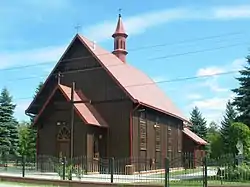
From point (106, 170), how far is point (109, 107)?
526 centimetres

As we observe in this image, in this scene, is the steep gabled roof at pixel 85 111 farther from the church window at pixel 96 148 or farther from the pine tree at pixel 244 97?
the pine tree at pixel 244 97

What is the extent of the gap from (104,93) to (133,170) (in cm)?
593

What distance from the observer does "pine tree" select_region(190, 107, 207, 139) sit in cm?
6406

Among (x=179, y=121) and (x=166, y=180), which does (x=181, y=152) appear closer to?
(x=179, y=121)

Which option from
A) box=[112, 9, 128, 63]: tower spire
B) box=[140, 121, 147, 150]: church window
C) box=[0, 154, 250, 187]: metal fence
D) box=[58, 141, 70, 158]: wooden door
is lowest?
box=[0, 154, 250, 187]: metal fence

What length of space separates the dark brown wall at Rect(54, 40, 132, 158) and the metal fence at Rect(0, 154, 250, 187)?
1.46m

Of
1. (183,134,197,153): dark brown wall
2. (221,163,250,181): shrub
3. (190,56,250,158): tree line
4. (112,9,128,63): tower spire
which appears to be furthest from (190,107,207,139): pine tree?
(221,163,250,181): shrub

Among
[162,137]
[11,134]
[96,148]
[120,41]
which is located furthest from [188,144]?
[11,134]

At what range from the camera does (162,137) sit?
3528cm

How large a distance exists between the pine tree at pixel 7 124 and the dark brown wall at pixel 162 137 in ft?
63.3

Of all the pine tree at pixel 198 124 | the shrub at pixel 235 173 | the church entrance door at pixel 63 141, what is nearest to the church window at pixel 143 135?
the church entrance door at pixel 63 141

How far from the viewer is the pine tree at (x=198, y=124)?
2522 inches

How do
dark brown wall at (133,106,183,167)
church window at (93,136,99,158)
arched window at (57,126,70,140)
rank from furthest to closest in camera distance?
dark brown wall at (133,106,183,167), arched window at (57,126,70,140), church window at (93,136,99,158)

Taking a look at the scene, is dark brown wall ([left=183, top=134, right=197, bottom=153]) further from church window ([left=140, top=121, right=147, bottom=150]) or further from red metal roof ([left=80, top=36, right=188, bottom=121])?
church window ([left=140, top=121, right=147, bottom=150])
